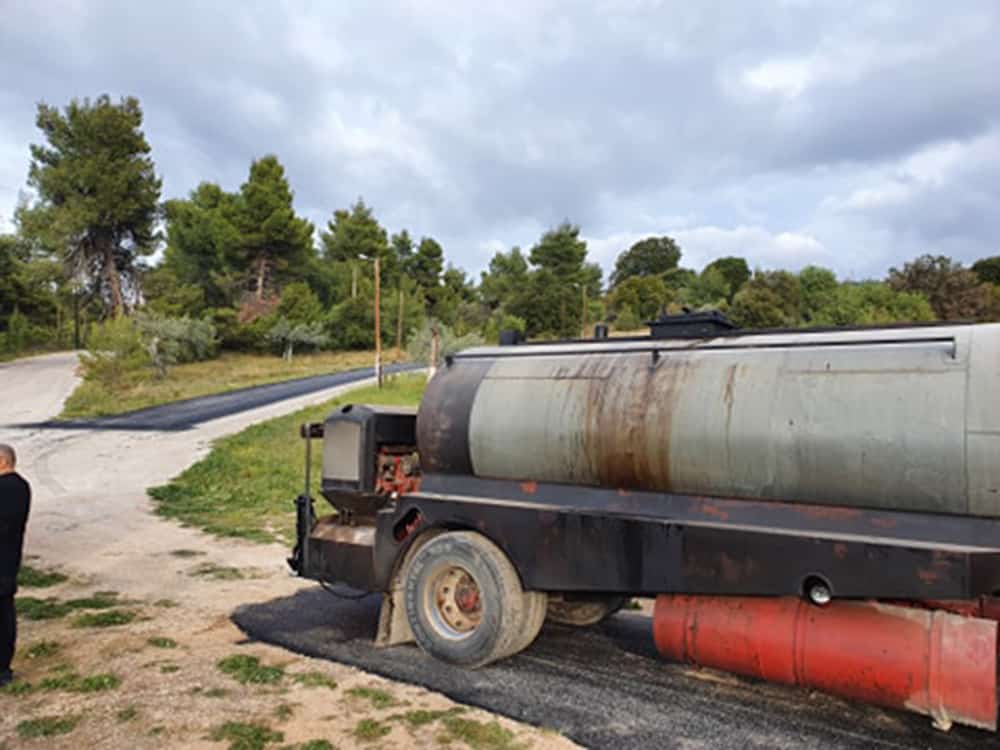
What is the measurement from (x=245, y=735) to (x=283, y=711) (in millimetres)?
459

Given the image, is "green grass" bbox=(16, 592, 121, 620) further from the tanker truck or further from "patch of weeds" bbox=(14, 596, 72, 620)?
the tanker truck

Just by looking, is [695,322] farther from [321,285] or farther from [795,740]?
[321,285]

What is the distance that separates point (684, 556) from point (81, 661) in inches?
207

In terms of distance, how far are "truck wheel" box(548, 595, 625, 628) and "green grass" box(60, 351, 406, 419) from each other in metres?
27.5

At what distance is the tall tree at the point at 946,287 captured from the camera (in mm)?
47281

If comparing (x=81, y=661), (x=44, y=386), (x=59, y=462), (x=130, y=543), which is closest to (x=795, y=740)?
(x=81, y=661)

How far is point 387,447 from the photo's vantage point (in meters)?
7.95

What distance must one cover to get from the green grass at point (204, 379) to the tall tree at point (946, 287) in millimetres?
36155

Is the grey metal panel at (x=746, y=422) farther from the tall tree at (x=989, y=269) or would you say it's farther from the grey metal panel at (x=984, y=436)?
the tall tree at (x=989, y=269)

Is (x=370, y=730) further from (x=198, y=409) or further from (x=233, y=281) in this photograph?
(x=233, y=281)

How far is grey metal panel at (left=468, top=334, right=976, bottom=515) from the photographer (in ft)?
16.0

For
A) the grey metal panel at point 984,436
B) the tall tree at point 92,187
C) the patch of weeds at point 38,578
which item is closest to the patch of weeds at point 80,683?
the patch of weeds at point 38,578

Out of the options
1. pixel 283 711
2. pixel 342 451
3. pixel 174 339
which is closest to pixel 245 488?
pixel 342 451

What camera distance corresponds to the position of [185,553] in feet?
38.9
